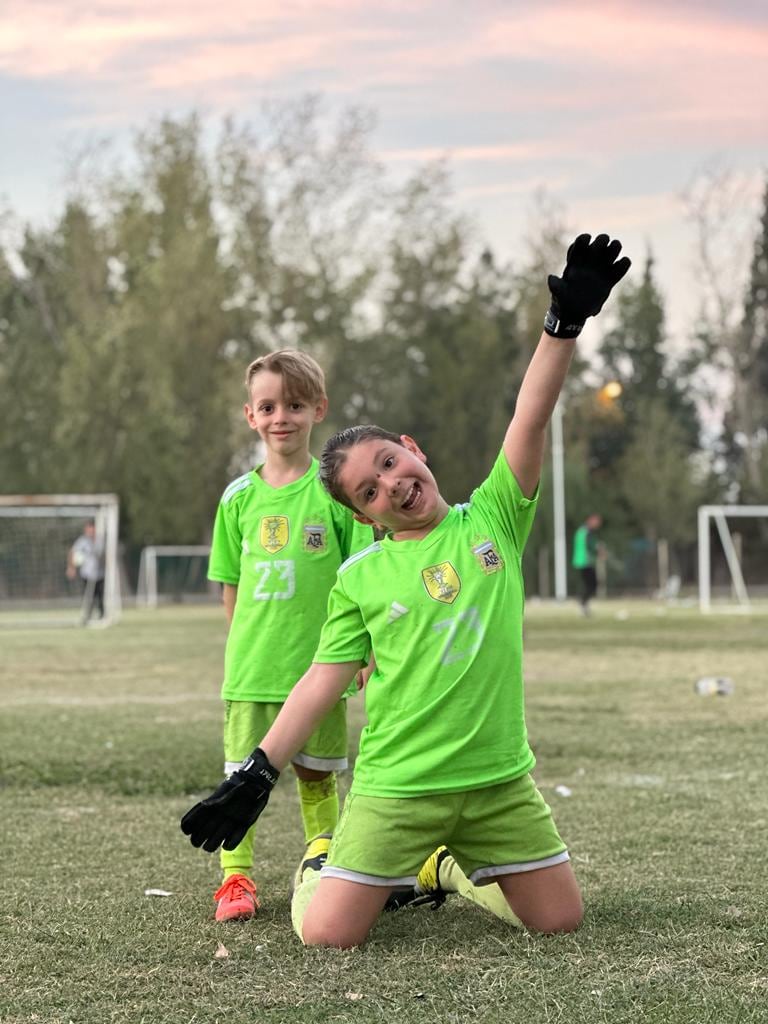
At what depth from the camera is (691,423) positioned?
59.9 meters

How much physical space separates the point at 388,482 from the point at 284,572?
1.02 m

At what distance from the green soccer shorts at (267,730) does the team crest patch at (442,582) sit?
88cm

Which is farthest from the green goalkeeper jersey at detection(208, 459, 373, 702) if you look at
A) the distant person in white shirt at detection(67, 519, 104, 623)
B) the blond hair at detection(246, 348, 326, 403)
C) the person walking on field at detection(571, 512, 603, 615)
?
the person walking on field at detection(571, 512, 603, 615)

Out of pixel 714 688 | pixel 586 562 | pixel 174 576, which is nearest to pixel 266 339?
pixel 174 576

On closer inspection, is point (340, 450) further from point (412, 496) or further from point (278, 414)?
point (278, 414)

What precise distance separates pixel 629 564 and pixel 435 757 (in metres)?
Answer: 45.8

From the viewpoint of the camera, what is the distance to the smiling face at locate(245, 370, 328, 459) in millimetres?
4793

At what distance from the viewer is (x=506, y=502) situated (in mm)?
4020

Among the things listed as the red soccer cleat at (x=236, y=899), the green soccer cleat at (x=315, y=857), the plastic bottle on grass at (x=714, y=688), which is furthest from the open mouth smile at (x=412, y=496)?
the plastic bottle on grass at (x=714, y=688)

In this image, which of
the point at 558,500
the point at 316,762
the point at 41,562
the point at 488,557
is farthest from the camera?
the point at 558,500

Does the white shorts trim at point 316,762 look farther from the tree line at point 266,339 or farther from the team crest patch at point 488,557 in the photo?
the tree line at point 266,339

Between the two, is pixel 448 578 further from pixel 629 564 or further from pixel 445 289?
pixel 445 289

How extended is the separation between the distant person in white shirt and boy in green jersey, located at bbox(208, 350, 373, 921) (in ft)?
71.1

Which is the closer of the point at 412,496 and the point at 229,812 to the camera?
the point at 229,812
